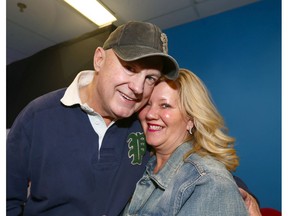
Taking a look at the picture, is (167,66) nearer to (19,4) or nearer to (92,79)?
(92,79)

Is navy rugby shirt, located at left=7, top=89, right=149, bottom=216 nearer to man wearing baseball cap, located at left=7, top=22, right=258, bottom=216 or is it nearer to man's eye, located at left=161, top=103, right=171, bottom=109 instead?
man wearing baseball cap, located at left=7, top=22, right=258, bottom=216

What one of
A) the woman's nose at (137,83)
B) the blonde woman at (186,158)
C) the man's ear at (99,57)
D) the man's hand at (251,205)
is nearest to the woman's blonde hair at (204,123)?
the blonde woman at (186,158)

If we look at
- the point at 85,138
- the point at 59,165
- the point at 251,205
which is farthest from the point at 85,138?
the point at 251,205

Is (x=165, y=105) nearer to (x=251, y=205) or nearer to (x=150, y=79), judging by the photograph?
(x=150, y=79)

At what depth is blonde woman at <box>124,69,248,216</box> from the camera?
37.3 inches

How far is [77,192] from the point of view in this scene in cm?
113

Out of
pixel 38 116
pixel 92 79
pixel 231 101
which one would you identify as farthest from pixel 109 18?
pixel 38 116

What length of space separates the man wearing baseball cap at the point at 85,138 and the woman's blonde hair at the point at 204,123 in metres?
0.15

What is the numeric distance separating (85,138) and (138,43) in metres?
0.52

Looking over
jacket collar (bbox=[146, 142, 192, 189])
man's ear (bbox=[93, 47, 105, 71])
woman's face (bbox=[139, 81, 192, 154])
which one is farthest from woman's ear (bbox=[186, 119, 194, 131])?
man's ear (bbox=[93, 47, 105, 71])

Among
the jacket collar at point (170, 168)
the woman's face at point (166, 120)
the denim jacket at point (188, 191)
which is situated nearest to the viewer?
the denim jacket at point (188, 191)

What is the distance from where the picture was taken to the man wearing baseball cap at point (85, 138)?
3.73 ft

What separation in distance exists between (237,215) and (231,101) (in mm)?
2237

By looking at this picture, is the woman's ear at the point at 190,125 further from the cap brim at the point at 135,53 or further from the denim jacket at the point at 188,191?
the cap brim at the point at 135,53
